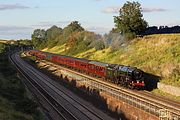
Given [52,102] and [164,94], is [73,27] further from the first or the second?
[164,94]

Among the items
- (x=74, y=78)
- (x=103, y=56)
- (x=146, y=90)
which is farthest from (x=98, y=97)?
(x=103, y=56)

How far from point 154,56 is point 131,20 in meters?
21.7

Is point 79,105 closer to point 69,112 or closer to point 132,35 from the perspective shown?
point 69,112

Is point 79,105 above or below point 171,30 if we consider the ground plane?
below

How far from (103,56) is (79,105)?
46.5 meters

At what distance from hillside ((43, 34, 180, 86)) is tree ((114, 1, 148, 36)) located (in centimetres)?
295

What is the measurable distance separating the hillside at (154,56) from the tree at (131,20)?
295cm

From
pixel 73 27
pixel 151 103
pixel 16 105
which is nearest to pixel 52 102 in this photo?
pixel 16 105

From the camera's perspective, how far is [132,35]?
8519cm

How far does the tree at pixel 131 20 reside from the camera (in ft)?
274

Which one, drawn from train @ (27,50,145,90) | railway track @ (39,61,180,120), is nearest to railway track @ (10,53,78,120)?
railway track @ (39,61,180,120)

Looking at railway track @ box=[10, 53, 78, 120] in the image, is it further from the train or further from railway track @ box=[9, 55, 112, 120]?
the train

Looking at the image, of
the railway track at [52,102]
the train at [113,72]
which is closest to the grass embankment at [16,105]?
the railway track at [52,102]

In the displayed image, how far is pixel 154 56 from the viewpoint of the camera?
63594mm
